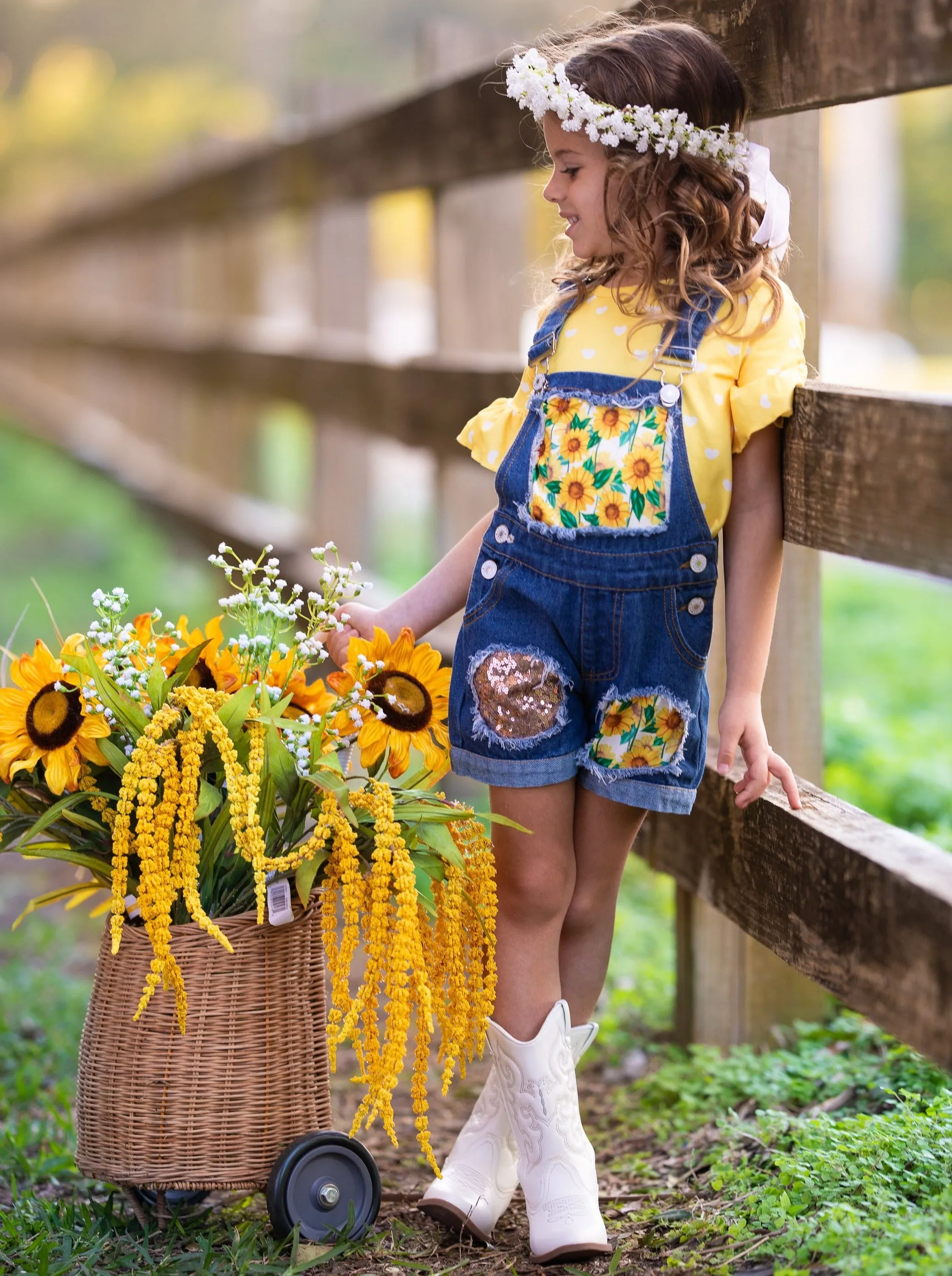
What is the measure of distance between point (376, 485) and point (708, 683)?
2831 mm

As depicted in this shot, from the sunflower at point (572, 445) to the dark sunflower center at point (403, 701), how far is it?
1.25ft

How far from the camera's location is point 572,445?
2027 mm

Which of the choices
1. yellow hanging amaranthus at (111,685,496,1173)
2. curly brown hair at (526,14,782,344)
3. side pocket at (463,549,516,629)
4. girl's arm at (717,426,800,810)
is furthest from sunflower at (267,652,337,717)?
curly brown hair at (526,14,782,344)

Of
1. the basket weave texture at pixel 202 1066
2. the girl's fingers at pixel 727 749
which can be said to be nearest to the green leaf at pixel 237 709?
the basket weave texture at pixel 202 1066

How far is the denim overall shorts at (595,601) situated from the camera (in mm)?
1985

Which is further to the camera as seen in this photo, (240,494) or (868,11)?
(240,494)

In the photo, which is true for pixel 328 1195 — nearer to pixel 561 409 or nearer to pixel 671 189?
pixel 561 409

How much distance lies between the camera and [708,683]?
8.75 ft

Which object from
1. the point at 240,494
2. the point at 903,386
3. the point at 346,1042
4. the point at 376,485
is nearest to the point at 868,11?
the point at 346,1042

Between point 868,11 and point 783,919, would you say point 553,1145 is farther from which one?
point 868,11

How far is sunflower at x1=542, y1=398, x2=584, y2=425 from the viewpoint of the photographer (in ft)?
6.69

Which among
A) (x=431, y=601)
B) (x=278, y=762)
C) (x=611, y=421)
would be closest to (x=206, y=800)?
(x=278, y=762)

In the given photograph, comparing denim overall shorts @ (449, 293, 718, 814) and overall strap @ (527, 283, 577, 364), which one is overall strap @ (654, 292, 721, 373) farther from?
→ overall strap @ (527, 283, 577, 364)

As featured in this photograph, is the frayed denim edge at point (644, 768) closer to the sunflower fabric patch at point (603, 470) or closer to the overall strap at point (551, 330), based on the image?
the sunflower fabric patch at point (603, 470)
